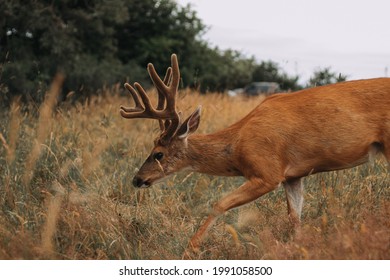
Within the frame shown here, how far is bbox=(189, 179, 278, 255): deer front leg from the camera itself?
4.82 metres

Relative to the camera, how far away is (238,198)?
16.3 feet

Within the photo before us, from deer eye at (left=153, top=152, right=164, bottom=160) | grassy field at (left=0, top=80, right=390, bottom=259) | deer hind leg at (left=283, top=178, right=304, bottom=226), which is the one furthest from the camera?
deer eye at (left=153, top=152, right=164, bottom=160)

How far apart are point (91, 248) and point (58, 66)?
1374 centimetres

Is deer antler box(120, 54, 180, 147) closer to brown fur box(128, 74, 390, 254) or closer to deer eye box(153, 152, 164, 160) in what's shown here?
deer eye box(153, 152, 164, 160)

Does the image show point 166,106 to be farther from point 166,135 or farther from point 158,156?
point 158,156

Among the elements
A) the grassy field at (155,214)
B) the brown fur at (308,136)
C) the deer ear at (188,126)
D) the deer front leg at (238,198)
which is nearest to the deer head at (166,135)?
the deer ear at (188,126)

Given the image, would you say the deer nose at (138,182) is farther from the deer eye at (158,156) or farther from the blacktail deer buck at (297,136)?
the blacktail deer buck at (297,136)

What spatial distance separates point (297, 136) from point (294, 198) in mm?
559

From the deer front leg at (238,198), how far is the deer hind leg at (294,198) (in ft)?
1.39

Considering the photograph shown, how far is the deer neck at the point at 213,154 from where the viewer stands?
5426mm

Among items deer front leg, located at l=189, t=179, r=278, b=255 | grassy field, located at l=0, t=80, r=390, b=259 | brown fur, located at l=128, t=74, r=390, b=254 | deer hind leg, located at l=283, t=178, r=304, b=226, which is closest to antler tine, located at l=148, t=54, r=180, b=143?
brown fur, located at l=128, t=74, r=390, b=254

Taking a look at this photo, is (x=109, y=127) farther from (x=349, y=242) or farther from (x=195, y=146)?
(x=349, y=242)
